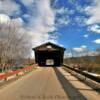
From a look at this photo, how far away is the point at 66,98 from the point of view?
384 inches

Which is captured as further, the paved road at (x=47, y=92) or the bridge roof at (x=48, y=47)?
the bridge roof at (x=48, y=47)

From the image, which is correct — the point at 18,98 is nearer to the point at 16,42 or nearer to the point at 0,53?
the point at 0,53

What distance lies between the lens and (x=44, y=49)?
59.4 metres

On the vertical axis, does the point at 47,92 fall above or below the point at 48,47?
below

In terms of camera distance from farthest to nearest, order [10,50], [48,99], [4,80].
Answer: [10,50]
[4,80]
[48,99]

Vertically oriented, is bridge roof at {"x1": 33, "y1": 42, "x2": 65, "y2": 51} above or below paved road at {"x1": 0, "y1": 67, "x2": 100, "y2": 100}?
above

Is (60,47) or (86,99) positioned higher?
(60,47)

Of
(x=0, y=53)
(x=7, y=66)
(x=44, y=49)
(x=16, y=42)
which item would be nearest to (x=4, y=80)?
(x=0, y=53)

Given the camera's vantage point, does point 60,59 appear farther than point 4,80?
Yes

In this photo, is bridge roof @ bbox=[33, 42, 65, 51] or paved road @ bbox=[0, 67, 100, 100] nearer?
paved road @ bbox=[0, 67, 100, 100]

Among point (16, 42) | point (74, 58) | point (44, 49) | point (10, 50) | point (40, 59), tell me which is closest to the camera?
point (10, 50)

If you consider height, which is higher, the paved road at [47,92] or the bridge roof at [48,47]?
the bridge roof at [48,47]

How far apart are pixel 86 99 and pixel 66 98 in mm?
824

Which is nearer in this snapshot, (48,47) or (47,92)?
(47,92)
